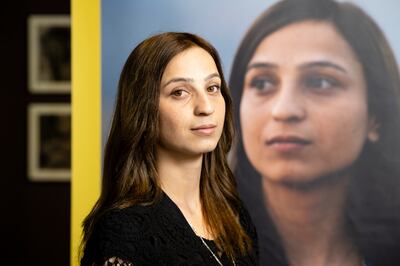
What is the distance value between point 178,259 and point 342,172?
1.26 metres

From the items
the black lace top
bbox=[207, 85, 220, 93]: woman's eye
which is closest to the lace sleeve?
the black lace top

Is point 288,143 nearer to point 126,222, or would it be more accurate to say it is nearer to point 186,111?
point 186,111

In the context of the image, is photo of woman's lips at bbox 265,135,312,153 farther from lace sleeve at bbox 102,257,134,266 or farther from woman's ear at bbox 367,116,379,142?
lace sleeve at bbox 102,257,134,266

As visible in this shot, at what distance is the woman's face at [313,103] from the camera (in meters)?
2.55

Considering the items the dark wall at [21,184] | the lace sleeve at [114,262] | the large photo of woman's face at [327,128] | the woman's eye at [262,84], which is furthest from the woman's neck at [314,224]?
the dark wall at [21,184]

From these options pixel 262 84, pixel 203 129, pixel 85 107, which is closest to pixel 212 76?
pixel 203 129

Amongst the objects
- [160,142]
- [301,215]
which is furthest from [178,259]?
[301,215]

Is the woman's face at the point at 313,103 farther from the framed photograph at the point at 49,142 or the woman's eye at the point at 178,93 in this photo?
the framed photograph at the point at 49,142

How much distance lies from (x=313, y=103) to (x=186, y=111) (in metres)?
1.09

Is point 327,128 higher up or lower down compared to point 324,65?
lower down

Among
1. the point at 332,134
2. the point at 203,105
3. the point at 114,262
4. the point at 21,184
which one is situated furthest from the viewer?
the point at 21,184

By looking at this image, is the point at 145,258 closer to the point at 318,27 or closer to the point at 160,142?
the point at 160,142

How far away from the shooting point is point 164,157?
165 cm

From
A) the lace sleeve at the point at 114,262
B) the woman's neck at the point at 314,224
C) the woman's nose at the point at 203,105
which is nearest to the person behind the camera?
the lace sleeve at the point at 114,262
